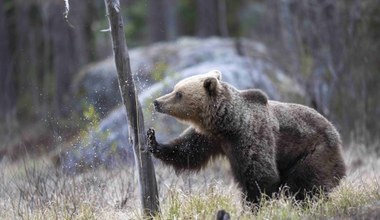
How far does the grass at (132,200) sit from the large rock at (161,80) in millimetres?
461

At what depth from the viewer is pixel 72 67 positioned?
24094 millimetres

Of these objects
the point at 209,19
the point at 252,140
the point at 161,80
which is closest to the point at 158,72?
the point at 161,80

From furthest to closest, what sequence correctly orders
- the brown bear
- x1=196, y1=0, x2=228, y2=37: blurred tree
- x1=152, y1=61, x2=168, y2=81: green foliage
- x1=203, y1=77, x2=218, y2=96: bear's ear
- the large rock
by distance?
x1=196, y1=0, x2=228, y2=37: blurred tree
the large rock
x1=152, y1=61, x2=168, y2=81: green foliage
x1=203, y1=77, x2=218, y2=96: bear's ear
the brown bear

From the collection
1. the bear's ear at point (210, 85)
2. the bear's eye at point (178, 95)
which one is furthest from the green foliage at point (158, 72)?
the bear's ear at point (210, 85)

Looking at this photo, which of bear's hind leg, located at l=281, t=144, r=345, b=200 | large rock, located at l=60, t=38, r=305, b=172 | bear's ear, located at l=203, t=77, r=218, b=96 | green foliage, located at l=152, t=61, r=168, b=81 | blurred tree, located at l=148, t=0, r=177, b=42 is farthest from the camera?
blurred tree, located at l=148, t=0, r=177, b=42

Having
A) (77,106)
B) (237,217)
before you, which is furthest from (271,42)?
(237,217)

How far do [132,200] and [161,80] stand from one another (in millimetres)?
2132

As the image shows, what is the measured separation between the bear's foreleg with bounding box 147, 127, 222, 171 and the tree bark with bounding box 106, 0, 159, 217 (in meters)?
0.46

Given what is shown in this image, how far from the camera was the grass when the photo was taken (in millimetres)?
6836

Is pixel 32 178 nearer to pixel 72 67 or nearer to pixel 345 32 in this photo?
pixel 345 32

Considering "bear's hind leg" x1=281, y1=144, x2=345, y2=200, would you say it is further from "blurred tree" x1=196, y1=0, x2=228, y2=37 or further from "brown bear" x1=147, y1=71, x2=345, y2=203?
"blurred tree" x1=196, y1=0, x2=228, y2=37

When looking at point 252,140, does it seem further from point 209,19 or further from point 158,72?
point 209,19

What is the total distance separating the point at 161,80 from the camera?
32.7 feet

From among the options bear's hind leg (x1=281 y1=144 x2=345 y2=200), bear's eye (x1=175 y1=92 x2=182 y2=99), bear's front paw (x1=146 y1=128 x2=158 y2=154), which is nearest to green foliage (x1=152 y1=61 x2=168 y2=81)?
bear's eye (x1=175 y1=92 x2=182 y2=99)
